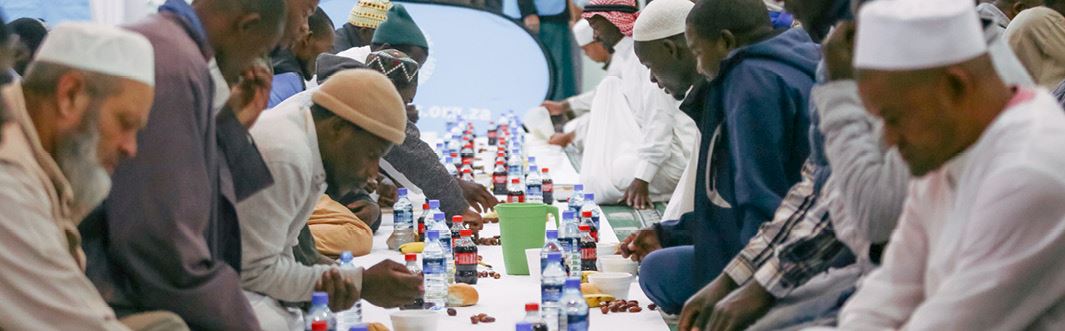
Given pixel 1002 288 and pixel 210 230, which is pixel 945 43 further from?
pixel 210 230

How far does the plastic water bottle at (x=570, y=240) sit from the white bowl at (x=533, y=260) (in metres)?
0.09

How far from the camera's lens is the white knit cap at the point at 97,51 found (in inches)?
104

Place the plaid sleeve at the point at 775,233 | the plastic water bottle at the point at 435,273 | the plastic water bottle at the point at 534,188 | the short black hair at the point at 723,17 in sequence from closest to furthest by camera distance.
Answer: the plaid sleeve at the point at 775,233, the short black hair at the point at 723,17, the plastic water bottle at the point at 435,273, the plastic water bottle at the point at 534,188

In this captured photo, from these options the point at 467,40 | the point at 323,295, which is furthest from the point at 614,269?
the point at 467,40

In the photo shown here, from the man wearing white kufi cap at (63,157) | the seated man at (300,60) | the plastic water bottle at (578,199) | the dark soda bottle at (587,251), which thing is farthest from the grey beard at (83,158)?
the plastic water bottle at (578,199)

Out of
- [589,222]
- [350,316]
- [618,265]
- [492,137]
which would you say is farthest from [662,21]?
[492,137]

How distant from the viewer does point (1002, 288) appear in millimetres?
2168

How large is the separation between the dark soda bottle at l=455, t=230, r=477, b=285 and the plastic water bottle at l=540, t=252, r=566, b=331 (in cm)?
75

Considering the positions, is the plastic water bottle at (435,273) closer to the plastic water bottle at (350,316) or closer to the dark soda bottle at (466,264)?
the dark soda bottle at (466,264)

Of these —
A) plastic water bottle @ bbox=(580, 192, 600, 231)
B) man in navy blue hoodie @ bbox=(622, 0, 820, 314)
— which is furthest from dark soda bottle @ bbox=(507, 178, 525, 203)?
man in navy blue hoodie @ bbox=(622, 0, 820, 314)

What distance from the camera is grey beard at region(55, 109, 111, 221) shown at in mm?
2643

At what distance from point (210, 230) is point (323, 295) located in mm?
284

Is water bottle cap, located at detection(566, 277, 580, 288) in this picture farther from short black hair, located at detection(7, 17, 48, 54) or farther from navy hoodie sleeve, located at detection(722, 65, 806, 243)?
short black hair, located at detection(7, 17, 48, 54)

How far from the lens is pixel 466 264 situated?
4840mm
